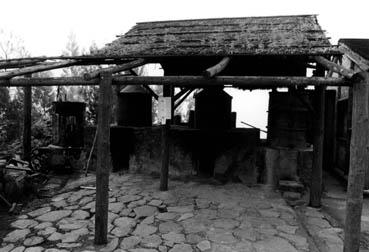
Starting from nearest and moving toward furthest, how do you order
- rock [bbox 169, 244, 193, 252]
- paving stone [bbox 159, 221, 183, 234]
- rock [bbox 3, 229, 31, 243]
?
rock [bbox 169, 244, 193, 252] < rock [bbox 3, 229, 31, 243] < paving stone [bbox 159, 221, 183, 234]

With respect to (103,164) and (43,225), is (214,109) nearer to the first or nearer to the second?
(103,164)

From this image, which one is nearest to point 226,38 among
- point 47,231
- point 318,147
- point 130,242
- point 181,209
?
point 318,147

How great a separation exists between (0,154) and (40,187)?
5.33ft

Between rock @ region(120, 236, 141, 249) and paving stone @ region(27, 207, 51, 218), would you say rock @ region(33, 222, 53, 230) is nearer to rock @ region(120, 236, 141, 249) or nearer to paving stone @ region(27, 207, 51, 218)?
paving stone @ region(27, 207, 51, 218)

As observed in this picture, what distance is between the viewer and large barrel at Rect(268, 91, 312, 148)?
8.05 m

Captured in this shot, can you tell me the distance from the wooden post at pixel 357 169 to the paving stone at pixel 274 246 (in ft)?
2.94

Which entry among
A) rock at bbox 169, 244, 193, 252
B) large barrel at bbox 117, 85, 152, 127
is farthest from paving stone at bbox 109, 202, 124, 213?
large barrel at bbox 117, 85, 152, 127

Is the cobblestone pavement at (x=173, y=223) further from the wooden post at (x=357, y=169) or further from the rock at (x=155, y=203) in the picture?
the wooden post at (x=357, y=169)

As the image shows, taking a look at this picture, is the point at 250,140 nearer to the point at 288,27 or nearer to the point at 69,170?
the point at 288,27

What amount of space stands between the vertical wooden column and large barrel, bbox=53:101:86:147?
23.9 ft

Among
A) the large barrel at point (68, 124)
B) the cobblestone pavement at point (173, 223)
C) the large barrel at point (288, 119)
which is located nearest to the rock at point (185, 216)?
the cobblestone pavement at point (173, 223)

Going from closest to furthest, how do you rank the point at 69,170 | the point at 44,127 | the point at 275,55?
the point at 275,55 → the point at 69,170 → the point at 44,127

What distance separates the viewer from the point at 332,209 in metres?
6.94

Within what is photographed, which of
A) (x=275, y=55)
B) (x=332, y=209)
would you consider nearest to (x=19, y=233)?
(x=275, y=55)
